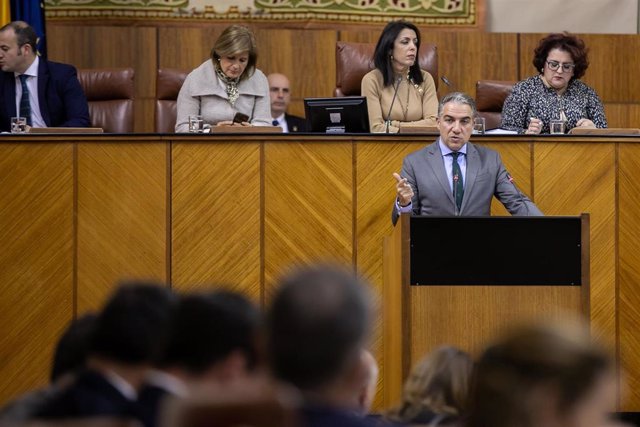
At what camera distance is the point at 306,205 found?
6.25 metres

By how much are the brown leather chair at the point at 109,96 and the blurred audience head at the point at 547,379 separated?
6.25 meters

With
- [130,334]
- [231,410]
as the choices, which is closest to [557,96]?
[130,334]

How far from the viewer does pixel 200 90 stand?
709 cm

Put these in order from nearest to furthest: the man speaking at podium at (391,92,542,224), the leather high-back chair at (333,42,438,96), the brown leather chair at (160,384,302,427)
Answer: the brown leather chair at (160,384,302,427) → the man speaking at podium at (391,92,542,224) → the leather high-back chair at (333,42,438,96)

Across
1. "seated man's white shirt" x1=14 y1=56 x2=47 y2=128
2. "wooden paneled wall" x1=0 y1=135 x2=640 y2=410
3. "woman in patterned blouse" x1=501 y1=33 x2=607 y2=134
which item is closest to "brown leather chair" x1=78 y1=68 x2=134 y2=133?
"seated man's white shirt" x1=14 y1=56 x2=47 y2=128

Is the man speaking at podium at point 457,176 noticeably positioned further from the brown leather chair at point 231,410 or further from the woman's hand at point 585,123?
the brown leather chair at point 231,410

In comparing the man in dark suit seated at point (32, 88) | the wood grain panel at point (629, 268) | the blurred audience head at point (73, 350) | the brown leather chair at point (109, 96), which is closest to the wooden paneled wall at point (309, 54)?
the brown leather chair at point (109, 96)

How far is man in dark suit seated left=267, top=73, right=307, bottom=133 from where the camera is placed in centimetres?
823

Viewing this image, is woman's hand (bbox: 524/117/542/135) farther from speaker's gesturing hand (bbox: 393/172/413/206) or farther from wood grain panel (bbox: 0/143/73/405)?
wood grain panel (bbox: 0/143/73/405)

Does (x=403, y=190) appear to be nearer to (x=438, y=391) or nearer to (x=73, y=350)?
(x=73, y=350)

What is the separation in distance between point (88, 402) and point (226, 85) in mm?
4891

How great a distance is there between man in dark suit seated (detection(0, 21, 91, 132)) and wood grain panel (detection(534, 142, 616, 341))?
262cm

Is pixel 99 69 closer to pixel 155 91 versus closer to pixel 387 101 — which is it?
pixel 155 91

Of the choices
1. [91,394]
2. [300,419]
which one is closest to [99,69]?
[91,394]
